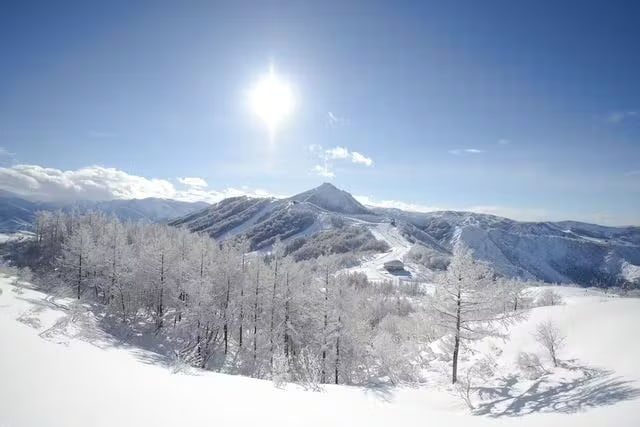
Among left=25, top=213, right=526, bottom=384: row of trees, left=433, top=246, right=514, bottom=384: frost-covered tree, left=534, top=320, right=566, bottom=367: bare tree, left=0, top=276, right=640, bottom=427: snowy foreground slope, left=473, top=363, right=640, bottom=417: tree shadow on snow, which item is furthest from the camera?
left=25, top=213, right=526, bottom=384: row of trees

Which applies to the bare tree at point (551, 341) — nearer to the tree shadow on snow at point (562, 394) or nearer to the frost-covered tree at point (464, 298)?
the tree shadow on snow at point (562, 394)

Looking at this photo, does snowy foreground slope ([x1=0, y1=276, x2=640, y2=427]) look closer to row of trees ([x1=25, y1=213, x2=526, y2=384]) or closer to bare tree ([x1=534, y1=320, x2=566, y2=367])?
bare tree ([x1=534, y1=320, x2=566, y2=367])

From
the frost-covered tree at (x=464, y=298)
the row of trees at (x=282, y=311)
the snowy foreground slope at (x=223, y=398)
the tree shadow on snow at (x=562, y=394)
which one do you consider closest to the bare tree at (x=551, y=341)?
the tree shadow on snow at (x=562, y=394)

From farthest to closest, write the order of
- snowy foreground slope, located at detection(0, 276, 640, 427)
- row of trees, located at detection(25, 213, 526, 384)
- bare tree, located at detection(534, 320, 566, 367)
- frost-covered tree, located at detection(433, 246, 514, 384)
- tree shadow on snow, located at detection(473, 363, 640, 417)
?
1. row of trees, located at detection(25, 213, 526, 384)
2. frost-covered tree, located at detection(433, 246, 514, 384)
3. bare tree, located at detection(534, 320, 566, 367)
4. tree shadow on snow, located at detection(473, 363, 640, 417)
5. snowy foreground slope, located at detection(0, 276, 640, 427)

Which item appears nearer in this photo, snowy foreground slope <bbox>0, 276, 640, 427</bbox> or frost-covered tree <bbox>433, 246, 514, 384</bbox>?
snowy foreground slope <bbox>0, 276, 640, 427</bbox>

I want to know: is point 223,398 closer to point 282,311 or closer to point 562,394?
point 562,394

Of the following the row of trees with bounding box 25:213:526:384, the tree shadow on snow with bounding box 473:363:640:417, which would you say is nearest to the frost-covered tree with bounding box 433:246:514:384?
the row of trees with bounding box 25:213:526:384

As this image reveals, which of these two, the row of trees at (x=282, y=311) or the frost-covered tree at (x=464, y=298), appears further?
the row of trees at (x=282, y=311)

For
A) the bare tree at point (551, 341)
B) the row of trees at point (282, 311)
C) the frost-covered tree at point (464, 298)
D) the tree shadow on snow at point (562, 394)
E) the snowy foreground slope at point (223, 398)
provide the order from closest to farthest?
the snowy foreground slope at point (223, 398), the tree shadow on snow at point (562, 394), the bare tree at point (551, 341), the frost-covered tree at point (464, 298), the row of trees at point (282, 311)
